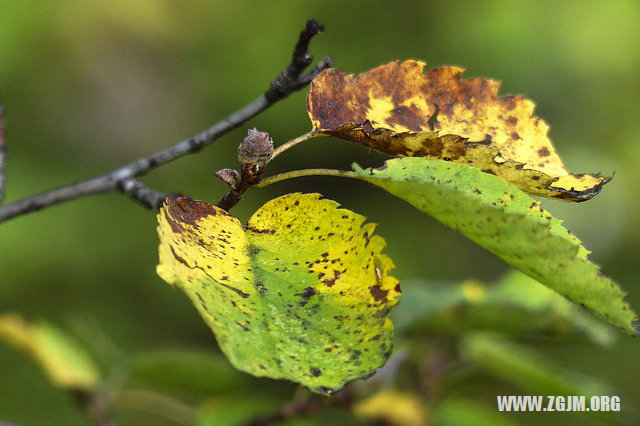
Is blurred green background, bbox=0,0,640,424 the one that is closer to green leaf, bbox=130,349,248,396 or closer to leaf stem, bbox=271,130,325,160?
green leaf, bbox=130,349,248,396

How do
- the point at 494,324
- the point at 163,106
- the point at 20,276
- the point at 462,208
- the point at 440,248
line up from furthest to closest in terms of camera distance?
the point at 163,106 → the point at 440,248 → the point at 20,276 → the point at 494,324 → the point at 462,208

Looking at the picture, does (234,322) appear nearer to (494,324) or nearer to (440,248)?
(494,324)

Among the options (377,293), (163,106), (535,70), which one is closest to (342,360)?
(377,293)

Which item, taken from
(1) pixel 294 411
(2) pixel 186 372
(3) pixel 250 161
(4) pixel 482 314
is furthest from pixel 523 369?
(3) pixel 250 161

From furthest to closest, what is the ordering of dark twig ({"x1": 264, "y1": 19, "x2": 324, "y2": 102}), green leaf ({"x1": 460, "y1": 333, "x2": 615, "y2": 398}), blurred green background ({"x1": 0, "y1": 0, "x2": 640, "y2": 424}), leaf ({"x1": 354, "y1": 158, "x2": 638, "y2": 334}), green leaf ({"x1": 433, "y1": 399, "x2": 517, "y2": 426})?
blurred green background ({"x1": 0, "y1": 0, "x2": 640, "y2": 424}) < green leaf ({"x1": 433, "y1": 399, "x2": 517, "y2": 426}) < green leaf ({"x1": 460, "y1": 333, "x2": 615, "y2": 398}) < dark twig ({"x1": 264, "y1": 19, "x2": 324, "y2": 102}) < leaf ({"x1": 354, "y1": 158, "x2": 638, "y2": 334})

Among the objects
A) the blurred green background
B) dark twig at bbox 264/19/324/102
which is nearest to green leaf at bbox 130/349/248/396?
dark twig at bbox 264/19/324/102

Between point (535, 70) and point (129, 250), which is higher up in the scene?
point (535, 70)

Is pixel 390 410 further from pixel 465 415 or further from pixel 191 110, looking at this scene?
pixel 191 110
